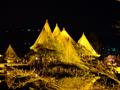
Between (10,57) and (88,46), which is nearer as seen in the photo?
(10,57)

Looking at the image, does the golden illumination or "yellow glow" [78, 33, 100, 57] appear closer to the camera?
the golden illumination

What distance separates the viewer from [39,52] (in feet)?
6.54

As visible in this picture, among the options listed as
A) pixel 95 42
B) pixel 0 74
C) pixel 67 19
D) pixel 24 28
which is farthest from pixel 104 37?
pixel 0 74

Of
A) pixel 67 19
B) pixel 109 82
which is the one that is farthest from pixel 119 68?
pixel 67 19

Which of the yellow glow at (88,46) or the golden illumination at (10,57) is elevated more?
the yellow glow at (88,46)

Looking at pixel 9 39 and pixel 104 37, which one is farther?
pixel 104 37

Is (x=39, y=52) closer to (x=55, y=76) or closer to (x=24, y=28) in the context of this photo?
(x=55, y=76)

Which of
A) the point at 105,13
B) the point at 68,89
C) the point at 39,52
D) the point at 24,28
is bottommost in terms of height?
the point at 68,89

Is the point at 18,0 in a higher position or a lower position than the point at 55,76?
higher

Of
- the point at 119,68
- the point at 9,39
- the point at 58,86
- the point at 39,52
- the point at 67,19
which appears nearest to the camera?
the point at 58,86

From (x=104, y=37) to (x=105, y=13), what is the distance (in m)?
0.24

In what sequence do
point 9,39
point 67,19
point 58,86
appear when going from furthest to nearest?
point 67,19 < point 9,39 < point 58,86

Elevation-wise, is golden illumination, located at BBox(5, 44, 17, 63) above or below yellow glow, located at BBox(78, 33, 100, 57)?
below

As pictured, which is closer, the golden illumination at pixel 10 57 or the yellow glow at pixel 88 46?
the golden illumination at pixel 10 57
